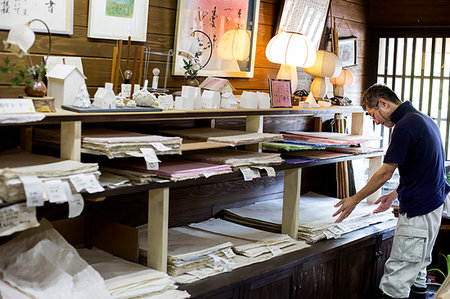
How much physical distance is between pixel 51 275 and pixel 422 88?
13.4 ft

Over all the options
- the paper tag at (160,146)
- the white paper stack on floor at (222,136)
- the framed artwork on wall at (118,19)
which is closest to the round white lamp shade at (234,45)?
the white paper stack on floor at (222,136)

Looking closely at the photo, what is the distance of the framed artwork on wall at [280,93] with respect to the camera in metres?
3.85

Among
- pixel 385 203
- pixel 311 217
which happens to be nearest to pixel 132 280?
pixel 311 217

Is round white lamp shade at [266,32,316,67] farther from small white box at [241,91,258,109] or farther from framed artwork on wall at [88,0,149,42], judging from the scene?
framed artwork on wall at [88,0,149,42]

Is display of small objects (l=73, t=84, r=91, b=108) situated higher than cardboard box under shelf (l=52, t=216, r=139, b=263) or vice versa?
display of small objects (l=73, t=84, r=91, b=108)

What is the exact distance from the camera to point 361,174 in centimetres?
525

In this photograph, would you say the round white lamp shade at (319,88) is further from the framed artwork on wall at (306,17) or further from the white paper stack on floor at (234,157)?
the white paper stack on floor at (234,157)

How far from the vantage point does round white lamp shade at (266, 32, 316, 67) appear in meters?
4.20

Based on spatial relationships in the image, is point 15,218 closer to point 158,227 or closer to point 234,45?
point 158,227

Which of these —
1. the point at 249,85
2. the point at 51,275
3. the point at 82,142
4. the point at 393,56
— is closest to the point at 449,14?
the point at 393,56

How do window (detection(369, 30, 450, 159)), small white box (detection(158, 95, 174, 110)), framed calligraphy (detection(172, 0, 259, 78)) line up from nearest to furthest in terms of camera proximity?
small white box (detection(158, 95, 174, 110))
framed calligraphy (detection(172, 0, 259, 78))
window (detection(369, 30, 450, 159))

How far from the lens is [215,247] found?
3.39m

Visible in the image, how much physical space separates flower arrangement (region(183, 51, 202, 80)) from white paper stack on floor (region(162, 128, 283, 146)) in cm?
32

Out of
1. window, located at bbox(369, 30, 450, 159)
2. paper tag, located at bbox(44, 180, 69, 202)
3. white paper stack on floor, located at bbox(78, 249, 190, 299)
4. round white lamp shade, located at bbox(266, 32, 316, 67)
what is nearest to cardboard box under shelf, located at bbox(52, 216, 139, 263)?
white paper stack on floor, located at bbox(78, 249, 190, 299)
